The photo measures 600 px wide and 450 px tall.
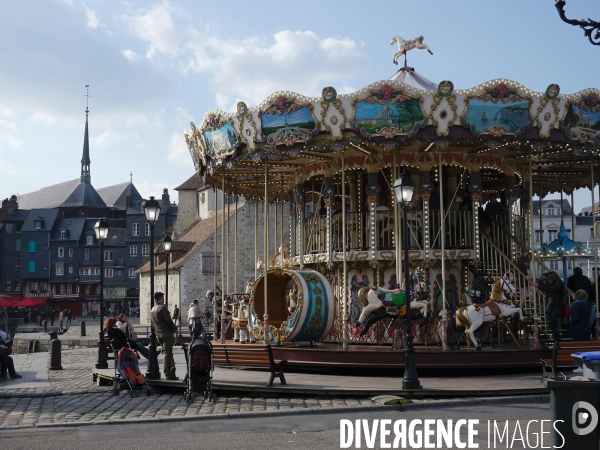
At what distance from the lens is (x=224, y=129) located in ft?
66.1

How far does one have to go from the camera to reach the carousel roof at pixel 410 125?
17.9 metres

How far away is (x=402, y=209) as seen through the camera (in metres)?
18.9

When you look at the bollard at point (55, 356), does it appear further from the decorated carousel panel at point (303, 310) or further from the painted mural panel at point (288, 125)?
the painted mural panel at point (288, 125)

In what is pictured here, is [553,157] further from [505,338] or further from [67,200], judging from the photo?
[67,200]

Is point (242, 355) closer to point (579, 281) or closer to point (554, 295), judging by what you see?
point (554, 295)

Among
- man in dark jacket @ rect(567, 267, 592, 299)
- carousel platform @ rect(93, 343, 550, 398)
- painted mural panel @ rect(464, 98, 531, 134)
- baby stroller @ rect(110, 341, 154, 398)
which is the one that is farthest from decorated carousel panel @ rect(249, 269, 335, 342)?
man in dark jacket @ rect(567, 267, 592, 299)

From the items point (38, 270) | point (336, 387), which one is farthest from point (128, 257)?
point (336, 387)

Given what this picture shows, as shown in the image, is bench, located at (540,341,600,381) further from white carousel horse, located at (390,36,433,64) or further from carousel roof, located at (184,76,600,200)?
white carousel horse, located at (390,36,433,64)

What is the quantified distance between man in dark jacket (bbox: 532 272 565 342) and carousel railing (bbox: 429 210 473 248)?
2.49 m

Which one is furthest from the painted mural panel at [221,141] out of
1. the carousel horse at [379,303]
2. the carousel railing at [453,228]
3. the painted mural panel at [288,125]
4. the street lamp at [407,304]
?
the street lamp at [407,304]

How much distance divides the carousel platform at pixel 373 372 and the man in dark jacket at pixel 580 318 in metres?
0.74

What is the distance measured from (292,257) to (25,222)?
79.1 m

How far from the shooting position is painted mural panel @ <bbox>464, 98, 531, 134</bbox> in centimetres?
1791

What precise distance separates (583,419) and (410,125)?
35.2 feet
